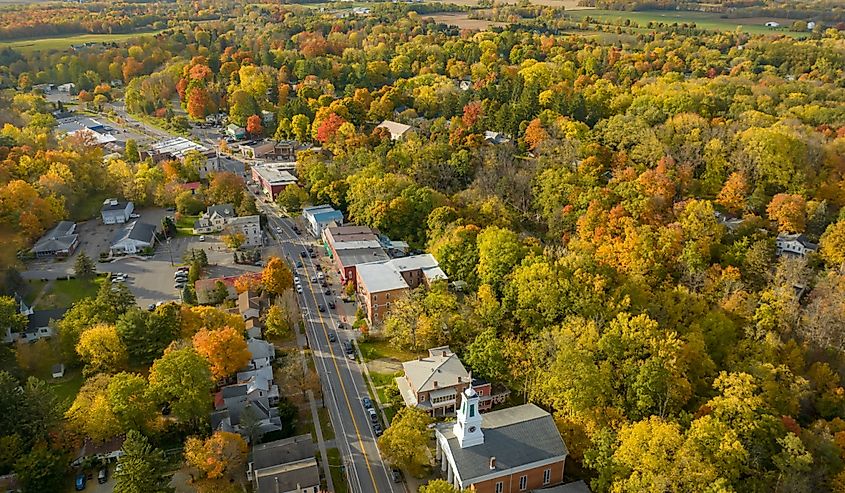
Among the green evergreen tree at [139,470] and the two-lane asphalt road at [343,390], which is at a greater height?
the green evergreen tree at [139,470]

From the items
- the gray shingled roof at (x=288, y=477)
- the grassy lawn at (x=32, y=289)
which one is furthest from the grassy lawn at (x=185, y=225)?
the gray shingled roof at (x=288, y=477)

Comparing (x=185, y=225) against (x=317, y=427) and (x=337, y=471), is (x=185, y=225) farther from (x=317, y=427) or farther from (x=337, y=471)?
(x=337, y=471)

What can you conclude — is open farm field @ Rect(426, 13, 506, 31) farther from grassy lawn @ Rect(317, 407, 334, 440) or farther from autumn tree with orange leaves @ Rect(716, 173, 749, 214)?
grassy lawn @ Rect(317, 407, 334, 440)

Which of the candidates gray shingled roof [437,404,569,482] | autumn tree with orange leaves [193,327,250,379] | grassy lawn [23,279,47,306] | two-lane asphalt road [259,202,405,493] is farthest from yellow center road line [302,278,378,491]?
grassy lawn [23,279,47,306]

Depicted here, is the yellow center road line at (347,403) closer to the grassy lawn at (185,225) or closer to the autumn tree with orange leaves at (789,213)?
the grassy lawn at (185,225)

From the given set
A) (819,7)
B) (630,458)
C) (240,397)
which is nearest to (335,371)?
(240,397)

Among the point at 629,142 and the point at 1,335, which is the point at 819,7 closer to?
the point at 629,142

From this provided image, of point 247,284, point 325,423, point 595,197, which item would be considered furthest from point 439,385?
point 595,197
